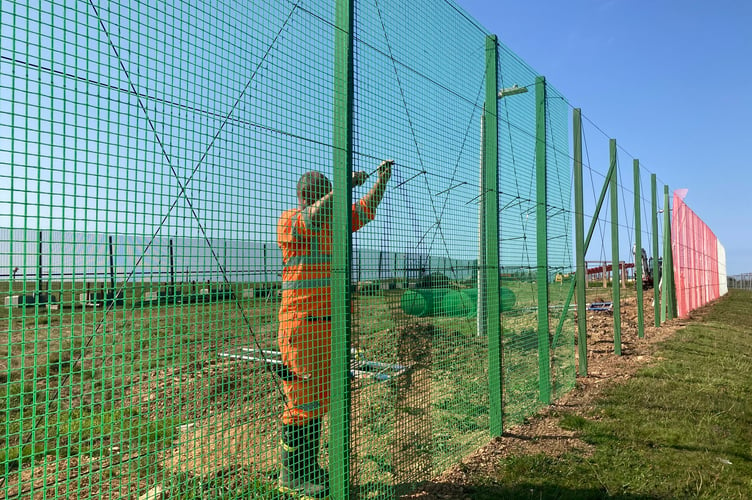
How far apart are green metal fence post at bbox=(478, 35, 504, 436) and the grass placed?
554 mm

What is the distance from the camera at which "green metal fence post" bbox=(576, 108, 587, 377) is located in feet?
20.2

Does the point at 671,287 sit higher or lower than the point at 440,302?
lower

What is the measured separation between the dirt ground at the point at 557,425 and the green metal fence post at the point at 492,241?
288 mm

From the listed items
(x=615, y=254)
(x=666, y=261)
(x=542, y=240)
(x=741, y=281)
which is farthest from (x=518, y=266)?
(x=741, y=281)

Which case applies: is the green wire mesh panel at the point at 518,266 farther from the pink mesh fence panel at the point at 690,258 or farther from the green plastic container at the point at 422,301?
the pink mesh fence panel at the point at 690,258

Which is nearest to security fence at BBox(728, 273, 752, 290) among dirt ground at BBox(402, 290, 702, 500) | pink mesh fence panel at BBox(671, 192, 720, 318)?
pink mesh fence panel at BBox(671, 192, 720, 318)

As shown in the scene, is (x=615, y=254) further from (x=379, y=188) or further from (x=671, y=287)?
(x=379, y=188)

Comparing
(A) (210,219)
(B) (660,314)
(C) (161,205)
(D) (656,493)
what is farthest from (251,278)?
(B) (660,314)

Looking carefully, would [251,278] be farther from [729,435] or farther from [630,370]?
[630,370]

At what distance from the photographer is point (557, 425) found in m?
4.52

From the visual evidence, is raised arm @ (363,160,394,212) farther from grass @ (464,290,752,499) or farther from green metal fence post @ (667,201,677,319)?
green metal fence post @ (667,201,677,319)

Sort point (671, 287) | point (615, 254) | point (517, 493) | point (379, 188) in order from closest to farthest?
point (379, 188) → point (517, 493) → point (615, 254) → point (671, 287)

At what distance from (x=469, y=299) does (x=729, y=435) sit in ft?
8.13

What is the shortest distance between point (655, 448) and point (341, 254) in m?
3.02
